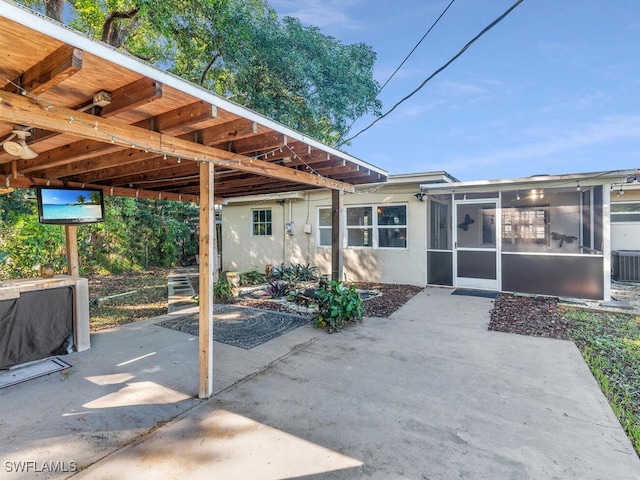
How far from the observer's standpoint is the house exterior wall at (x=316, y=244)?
8234 millimetres

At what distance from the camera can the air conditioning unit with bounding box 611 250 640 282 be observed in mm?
8578

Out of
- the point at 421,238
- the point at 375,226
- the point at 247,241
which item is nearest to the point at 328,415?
the point at 421,238

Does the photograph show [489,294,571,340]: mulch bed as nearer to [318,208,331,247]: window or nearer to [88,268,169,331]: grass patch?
[318,208,331,247]: window

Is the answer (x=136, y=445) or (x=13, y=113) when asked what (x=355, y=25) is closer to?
(x=13, y=113)

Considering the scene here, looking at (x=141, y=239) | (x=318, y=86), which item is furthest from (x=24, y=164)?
(x=141, y=239)

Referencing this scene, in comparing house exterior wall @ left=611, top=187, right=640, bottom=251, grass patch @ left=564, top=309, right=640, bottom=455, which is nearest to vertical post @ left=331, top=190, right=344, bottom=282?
grass patch @ left=564, top=309, right=640, bottom=455

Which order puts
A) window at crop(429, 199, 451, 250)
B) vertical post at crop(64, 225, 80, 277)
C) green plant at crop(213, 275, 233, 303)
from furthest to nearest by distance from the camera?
window at crop(429, 199, 451, 250)
green plant at crop(213, 275, 233, 303)
vertical post at crop(64, 225, 80, 277)

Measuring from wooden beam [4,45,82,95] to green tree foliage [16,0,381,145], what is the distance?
699 cm

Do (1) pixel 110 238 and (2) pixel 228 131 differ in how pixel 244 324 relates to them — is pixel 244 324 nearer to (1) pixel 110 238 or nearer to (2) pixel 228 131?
(2) pixel 228 131

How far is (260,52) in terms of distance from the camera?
8703mm

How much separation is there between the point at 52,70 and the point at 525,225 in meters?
8.33

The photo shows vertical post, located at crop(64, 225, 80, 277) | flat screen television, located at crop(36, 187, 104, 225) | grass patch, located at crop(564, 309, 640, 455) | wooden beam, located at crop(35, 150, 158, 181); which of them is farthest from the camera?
vertical post, located at crop(64, 225, 80, 277)

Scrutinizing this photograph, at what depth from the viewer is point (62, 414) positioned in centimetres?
262

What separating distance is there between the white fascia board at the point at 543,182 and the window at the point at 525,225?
0.61m
